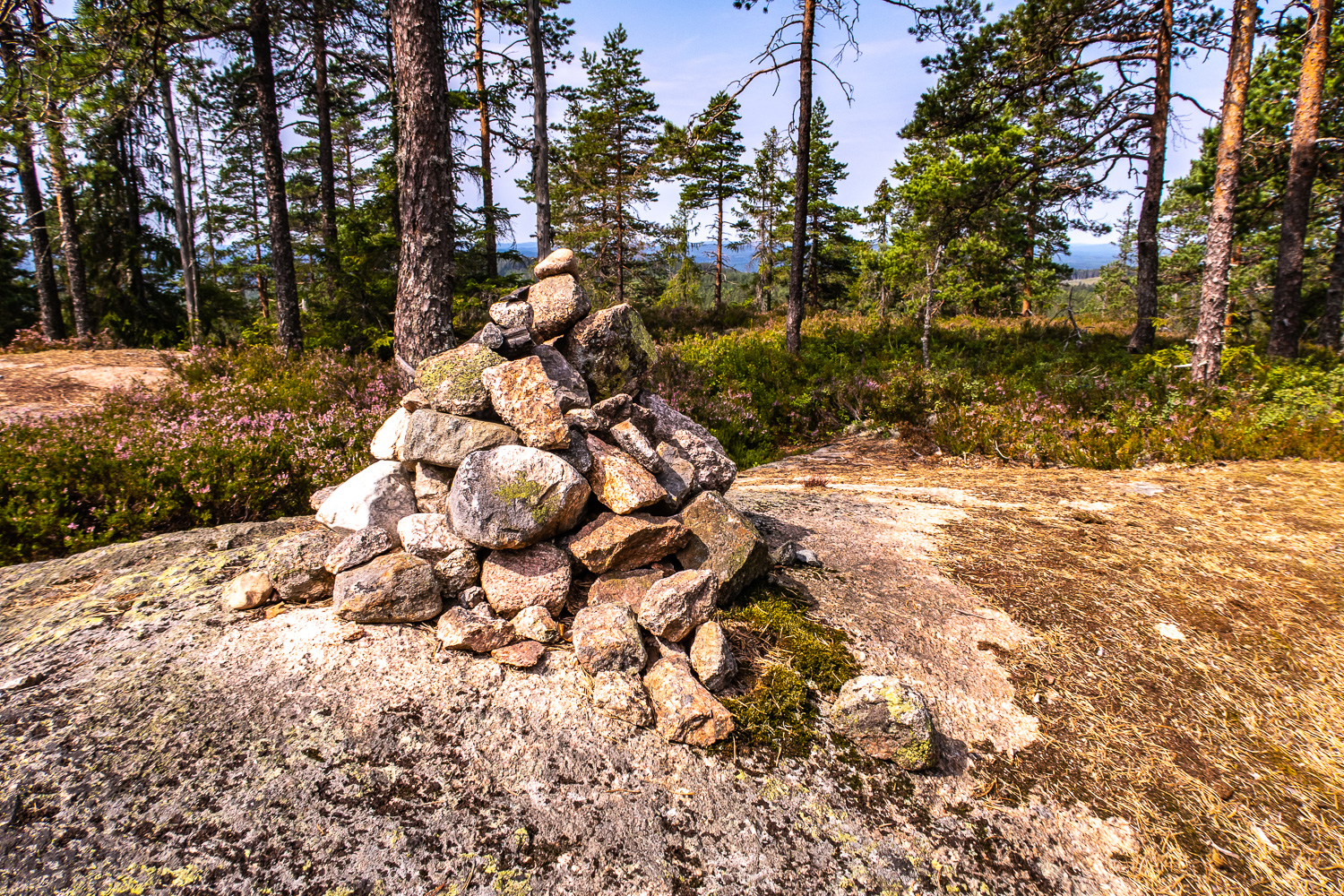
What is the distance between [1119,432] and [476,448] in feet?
25.9

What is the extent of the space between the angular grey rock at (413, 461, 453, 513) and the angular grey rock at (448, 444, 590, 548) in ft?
1.14

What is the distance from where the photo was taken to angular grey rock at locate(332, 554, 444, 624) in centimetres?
287

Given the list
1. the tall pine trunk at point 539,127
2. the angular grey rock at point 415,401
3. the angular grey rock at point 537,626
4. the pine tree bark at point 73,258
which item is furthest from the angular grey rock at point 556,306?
the pine tree bark at point 73,258

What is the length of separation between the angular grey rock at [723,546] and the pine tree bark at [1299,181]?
12.9 m

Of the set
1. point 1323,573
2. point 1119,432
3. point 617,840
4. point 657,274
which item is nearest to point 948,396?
point 1119,432

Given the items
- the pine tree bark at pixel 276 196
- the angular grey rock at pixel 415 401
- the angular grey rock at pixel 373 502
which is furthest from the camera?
the pine tree bark at pixel 276 196

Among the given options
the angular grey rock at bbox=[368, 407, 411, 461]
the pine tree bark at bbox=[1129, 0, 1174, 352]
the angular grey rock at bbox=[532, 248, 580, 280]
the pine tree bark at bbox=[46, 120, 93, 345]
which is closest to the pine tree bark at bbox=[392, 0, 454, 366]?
the angular grey rock at bbox=[532, 248, 580, 280]

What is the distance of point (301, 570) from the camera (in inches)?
121

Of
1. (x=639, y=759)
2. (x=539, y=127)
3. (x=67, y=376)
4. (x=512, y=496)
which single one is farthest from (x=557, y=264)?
(x=67, y=376)

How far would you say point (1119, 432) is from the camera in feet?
23.2

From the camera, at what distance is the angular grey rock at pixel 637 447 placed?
3.64 metres

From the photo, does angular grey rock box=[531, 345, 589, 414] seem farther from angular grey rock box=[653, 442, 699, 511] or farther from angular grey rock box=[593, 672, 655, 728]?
angular grey rock box=[593, 672, 655, 728]

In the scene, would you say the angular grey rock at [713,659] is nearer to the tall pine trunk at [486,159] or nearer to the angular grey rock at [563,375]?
the angular grey rock at [563,375]

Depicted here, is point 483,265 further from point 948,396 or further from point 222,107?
point 948,396
